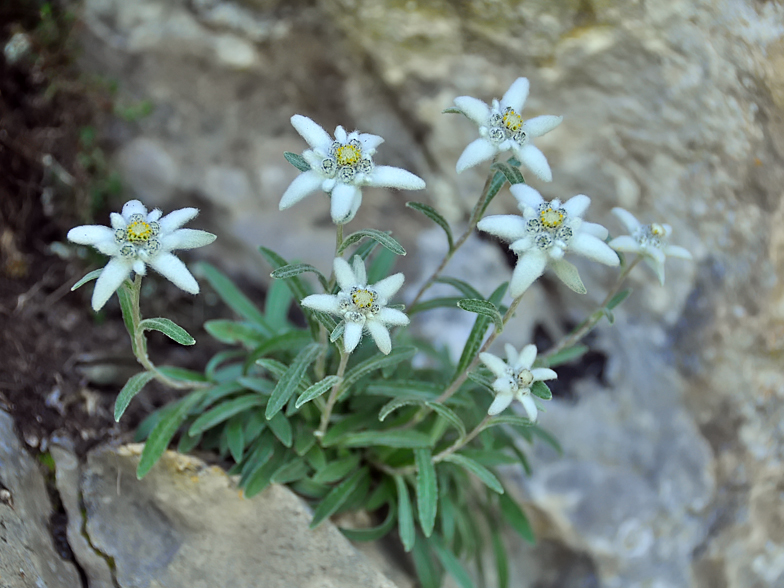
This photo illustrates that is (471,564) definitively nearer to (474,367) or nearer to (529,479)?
(529,479)

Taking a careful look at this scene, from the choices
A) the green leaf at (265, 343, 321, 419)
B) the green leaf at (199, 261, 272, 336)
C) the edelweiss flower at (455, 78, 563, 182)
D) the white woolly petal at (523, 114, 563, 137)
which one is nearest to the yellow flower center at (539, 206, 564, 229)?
the edelweiss flower at (455, 78, 563, 182)

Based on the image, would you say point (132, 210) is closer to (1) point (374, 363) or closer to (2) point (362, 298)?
(2) point (362, 298)

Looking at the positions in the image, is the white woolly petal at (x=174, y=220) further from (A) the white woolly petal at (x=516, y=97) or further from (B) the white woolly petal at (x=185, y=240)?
(A) the white woolly petal at (x=516, y=97)

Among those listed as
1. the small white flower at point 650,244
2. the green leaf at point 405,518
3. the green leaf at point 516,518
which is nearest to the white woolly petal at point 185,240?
the green leaf at point 405,518

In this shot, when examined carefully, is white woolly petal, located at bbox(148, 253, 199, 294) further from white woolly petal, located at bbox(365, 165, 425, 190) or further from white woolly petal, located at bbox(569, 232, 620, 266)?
white woolly petal, located at bbox(569, 232, 620, 266)

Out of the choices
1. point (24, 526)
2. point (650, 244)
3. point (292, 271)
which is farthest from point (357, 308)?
point (24, 526)

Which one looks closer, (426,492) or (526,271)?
(526,271)
